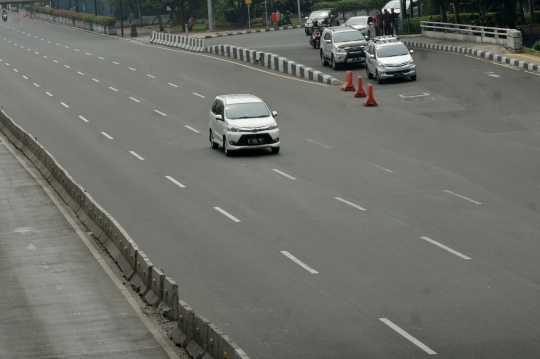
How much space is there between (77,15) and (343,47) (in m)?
57.4

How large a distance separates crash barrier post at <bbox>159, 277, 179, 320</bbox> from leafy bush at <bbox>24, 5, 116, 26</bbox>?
7117cm

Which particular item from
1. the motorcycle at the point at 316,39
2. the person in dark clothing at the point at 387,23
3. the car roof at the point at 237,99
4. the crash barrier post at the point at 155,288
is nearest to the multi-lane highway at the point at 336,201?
the crash barrier post at the point at 155,288

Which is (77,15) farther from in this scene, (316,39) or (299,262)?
(299,262)

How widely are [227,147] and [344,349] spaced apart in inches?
609

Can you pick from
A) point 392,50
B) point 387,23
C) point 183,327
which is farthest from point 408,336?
point 387,23

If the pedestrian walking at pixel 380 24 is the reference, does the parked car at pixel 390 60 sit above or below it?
below

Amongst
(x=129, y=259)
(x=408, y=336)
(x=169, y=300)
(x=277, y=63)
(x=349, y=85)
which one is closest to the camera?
(x=408, y=336)

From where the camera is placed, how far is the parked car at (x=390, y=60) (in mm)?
39312

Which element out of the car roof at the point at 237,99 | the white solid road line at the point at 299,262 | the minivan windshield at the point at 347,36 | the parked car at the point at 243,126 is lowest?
the white solid road line at the point at 299,262

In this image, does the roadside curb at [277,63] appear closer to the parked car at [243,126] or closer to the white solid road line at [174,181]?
the parked car at [243,126]

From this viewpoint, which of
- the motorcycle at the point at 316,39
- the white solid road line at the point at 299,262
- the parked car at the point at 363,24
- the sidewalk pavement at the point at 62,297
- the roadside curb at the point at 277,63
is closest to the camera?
the sidewalk pavement at the point at 62,297

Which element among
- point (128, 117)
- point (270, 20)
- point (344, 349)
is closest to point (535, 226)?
point (344, 349)

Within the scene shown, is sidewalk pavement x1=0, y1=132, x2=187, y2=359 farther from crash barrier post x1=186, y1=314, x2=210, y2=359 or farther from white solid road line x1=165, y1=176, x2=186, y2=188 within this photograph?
white solid road line x1=165, y1=176, x2=186, y2=188

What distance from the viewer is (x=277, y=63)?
4662cm
